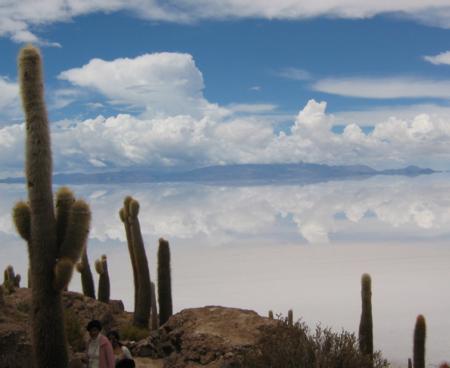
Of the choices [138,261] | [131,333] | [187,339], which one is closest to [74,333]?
[131,333]

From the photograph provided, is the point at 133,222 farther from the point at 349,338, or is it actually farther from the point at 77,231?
the point at 349,338

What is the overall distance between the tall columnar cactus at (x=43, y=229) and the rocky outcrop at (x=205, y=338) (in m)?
2.60

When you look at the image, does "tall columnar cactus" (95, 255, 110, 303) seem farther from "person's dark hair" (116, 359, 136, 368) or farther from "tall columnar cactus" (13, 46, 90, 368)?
"person's dark hair" (116, 359, 136, 368)

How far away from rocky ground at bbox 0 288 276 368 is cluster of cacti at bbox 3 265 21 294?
678 centimetres

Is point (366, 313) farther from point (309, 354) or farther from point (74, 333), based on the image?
point (74, 333)

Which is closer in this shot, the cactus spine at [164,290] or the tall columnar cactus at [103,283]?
the cactus spine at [164,290]

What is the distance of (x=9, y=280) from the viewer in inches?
955

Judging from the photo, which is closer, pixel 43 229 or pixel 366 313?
pixel 43 229

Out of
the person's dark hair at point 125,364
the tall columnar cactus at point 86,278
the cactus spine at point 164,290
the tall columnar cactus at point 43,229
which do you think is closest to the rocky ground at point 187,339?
the tall columnar cactus at point 43,229

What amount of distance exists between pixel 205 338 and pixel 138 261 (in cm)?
732

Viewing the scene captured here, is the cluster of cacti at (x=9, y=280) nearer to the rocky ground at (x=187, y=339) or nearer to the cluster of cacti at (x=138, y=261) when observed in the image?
the cluster of cacti at (x=138, y=261)

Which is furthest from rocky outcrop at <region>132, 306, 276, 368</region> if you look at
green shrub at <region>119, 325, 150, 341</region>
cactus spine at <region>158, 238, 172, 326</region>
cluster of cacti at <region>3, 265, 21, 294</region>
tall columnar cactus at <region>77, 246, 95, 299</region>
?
tall columnar cactus at <region>77, 246, 95, 299</region>

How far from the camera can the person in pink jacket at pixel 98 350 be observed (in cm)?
997

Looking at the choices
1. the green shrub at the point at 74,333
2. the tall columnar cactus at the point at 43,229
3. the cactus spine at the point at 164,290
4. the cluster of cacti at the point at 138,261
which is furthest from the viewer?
the cluster of cacti at the point at 138,261
